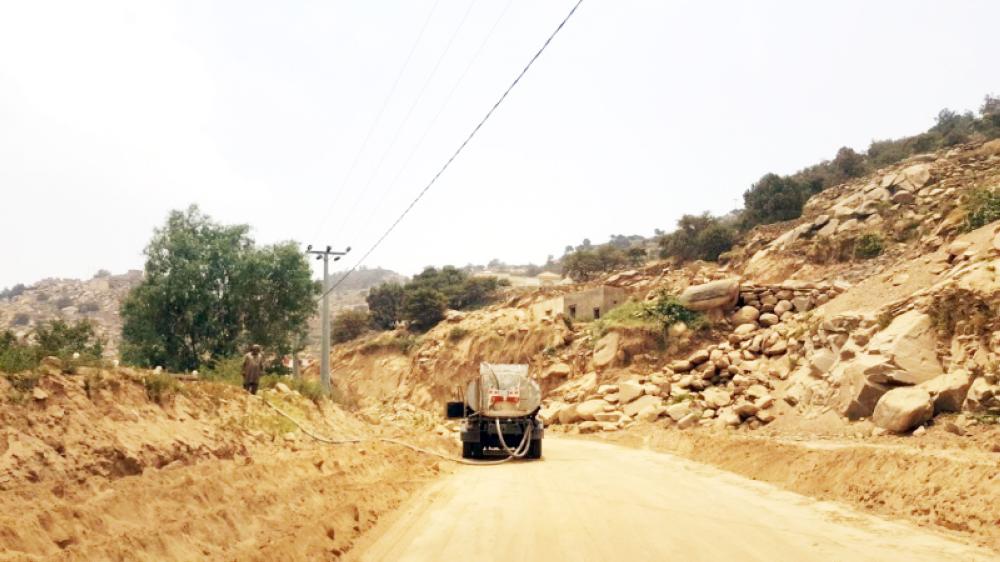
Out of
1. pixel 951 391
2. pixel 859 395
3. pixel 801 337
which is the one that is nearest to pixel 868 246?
pixel 801 337

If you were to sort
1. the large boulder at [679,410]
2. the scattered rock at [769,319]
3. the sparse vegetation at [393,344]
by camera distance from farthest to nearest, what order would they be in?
the sparse vegetation at [393,344], the scattered rock at [769,319], the large boulder at [679,410]

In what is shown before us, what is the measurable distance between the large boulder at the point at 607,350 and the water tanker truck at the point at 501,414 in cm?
1646

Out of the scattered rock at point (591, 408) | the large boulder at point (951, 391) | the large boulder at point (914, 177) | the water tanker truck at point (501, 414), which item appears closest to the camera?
the large boulder at point (951, 391)

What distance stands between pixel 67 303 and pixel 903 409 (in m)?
106

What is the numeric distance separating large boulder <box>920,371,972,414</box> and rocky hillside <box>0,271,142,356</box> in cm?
7679

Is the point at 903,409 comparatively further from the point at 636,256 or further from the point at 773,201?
the point at 636,256

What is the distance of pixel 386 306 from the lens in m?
75.4

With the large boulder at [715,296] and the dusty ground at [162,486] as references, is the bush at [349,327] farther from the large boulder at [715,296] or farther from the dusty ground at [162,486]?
the dusty ground at [162,486]

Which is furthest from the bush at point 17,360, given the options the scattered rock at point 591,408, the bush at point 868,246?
the bush at point 868,246

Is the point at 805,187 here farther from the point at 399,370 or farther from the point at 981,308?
the point at 981,308

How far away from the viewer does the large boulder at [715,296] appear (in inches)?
1459

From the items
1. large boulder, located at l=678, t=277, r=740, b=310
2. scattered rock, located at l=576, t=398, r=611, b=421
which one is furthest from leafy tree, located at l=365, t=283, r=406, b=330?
scattered rock, located at l=576, t=398, r=611, b=421

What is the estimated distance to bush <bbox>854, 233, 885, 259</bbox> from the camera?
3731 cm

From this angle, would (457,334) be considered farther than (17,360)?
Yes
